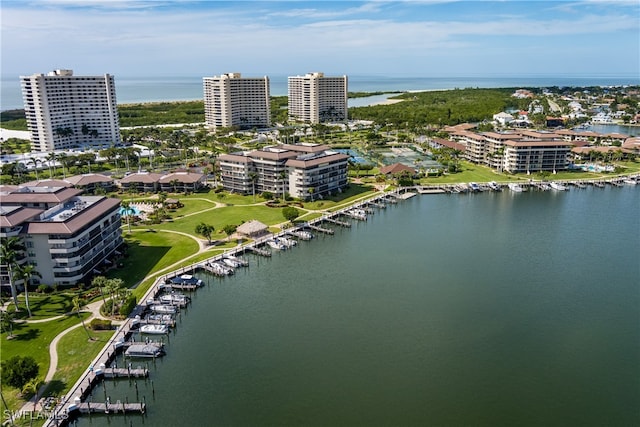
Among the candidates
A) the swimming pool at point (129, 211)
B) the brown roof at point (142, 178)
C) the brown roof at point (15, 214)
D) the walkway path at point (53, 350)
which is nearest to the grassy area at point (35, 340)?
the walkway path at point (53, 350)

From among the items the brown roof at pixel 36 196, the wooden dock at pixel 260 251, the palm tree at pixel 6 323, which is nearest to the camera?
the palm tree at pixel 6 323

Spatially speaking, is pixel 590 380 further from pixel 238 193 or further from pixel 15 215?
pixel 238 193

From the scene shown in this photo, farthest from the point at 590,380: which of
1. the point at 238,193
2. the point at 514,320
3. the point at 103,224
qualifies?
the point at 238,193

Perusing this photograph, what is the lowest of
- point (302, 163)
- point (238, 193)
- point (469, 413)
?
point (469, 413)

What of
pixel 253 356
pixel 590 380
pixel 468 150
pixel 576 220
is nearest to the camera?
pixel 590 380

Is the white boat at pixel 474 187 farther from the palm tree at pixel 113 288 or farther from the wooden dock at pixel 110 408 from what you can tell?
the wooden dock at pixel 110 408

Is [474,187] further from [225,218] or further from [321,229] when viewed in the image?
[225,218]

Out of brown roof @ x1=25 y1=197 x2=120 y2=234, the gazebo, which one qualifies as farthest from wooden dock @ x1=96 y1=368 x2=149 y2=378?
the gazebo
